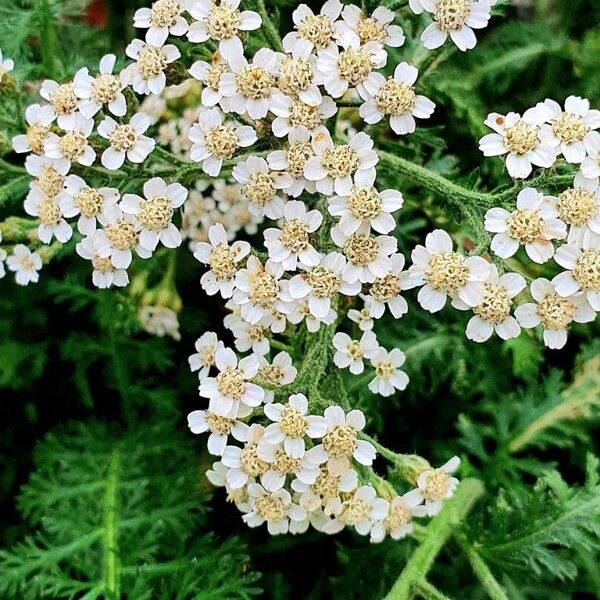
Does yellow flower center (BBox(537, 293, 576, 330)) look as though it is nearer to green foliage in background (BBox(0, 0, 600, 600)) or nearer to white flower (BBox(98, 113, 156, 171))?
green foliage in background (BBox(0, 0, 600, 600))

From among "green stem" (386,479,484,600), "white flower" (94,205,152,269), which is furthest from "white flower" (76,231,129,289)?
"green stem" (386,479,484,600)

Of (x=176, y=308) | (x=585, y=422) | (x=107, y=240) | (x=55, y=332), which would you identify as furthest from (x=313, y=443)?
(x=55, y=332)

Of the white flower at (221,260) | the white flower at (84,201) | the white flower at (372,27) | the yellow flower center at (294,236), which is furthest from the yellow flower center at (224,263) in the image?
the white flower at (372,27)

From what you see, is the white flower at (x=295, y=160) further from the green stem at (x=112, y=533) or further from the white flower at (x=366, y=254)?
the green stem at (x=112, y=533)

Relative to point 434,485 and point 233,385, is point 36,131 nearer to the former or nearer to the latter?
point 233,385

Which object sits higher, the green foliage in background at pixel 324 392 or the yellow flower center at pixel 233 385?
the yellow flower center at pixel 233 385

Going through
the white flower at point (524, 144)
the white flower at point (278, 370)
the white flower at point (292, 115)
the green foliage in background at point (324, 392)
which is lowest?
the green foliage in background at point (324, 392)

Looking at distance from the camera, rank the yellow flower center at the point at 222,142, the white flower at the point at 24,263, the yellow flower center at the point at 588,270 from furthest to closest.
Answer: the white flower at the point at 24,263 → the yellow flower center at the point at 222,142 → the yellow flower center at the point at 588,270

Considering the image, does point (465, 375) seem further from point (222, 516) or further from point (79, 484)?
point (79, 484)

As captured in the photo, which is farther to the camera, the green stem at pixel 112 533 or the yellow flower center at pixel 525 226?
the green stem at pixel 112 533
